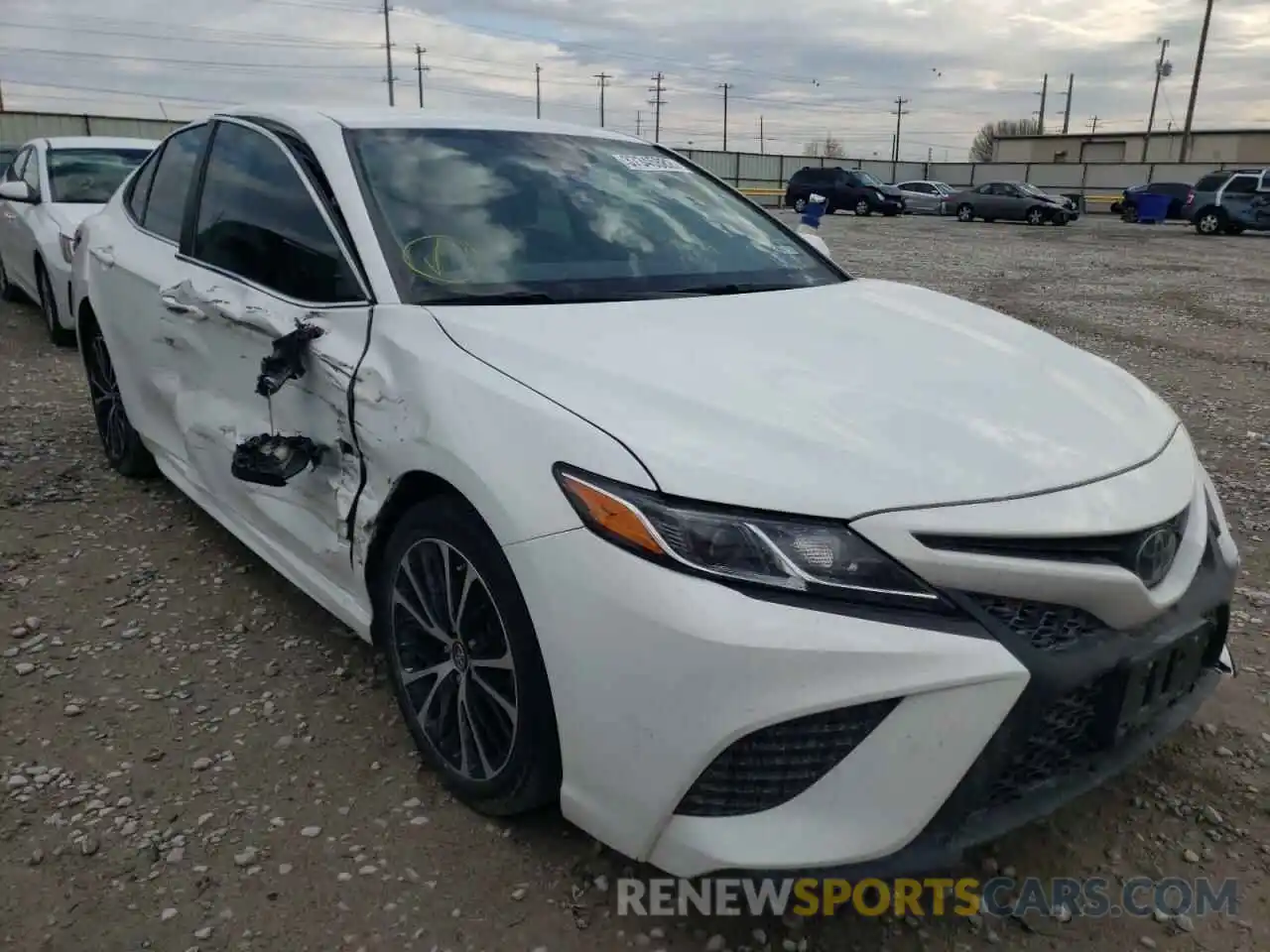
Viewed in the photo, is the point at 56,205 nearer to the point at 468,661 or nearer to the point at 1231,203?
the point at 468,661

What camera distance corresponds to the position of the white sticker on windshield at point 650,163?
3354 mm

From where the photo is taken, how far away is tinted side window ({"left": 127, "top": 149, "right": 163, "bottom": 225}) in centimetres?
404

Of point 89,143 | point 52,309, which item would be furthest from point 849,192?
point 52,309

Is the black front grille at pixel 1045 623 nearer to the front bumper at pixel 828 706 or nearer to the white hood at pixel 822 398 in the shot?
the front bumper at pixel 828 706

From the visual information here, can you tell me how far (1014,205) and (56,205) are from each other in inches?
1157

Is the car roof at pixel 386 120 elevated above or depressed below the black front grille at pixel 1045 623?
above

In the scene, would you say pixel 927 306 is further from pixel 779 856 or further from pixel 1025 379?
pixel 779 856

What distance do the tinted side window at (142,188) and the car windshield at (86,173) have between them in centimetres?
361

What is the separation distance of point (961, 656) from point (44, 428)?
5257 mm

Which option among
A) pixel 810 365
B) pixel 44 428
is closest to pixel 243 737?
pixel 810 365

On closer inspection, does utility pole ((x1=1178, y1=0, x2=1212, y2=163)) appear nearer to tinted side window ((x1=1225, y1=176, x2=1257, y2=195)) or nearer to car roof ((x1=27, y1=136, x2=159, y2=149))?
tinted side window ((x1=1225, y1=176, x2=1257, y2=195))

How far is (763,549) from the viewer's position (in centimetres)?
175

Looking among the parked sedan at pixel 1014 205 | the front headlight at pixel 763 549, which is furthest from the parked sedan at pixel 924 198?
the front headlight at pixel 763 549

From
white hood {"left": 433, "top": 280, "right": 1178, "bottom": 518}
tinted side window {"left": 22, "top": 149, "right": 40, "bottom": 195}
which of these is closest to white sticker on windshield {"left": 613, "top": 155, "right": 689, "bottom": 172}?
white hood {"left": 433, "top": 280, "right": 1178, "bottom": 518}
